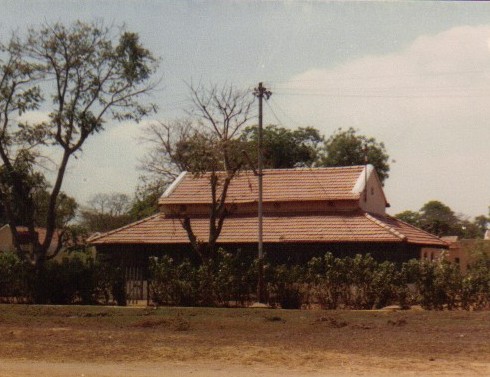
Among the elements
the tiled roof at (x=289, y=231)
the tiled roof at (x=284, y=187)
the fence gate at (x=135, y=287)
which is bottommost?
the fence gate at (x=135, y=287)

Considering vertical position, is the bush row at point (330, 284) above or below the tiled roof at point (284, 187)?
below

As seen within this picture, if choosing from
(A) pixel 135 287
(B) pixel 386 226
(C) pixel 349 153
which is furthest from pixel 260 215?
(C) pixel 349 153

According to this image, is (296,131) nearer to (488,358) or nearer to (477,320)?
(477,320)

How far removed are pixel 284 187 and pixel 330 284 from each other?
459 inches

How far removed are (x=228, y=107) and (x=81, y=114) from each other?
18.6 feet

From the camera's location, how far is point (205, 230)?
35094mm

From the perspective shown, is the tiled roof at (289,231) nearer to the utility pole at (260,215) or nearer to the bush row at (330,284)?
the utility pole at (260,215)

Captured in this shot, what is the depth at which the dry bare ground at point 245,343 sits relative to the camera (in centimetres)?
1290

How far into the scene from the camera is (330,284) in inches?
1014

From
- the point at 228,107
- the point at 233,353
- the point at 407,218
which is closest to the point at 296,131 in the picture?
the point at 407,218

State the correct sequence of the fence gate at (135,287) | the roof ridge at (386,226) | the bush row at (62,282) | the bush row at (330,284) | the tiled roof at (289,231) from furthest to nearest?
the tiled roof at (289,231)
the roof ridge at (386,226)
the fence gate at (135,287)
the bush row at (62,282)
the bush row at (330,284)

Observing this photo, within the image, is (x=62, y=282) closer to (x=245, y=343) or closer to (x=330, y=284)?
(x=330, y=284)

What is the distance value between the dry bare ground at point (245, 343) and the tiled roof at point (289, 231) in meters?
8.85

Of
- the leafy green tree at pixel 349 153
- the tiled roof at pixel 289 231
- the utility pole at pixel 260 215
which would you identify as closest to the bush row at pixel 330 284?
the utility pole at pixel 260 215
